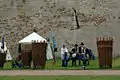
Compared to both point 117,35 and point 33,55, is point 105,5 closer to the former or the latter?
point 117,35

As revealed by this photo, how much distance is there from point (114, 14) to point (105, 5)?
3.12 feet

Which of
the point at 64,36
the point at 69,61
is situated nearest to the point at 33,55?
the point at 69,61

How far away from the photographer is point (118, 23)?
3528 cm

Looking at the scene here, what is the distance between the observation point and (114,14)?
35.2m

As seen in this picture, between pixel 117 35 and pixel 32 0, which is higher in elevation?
pixel 32 0

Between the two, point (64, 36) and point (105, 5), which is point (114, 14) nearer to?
point (105, 5)

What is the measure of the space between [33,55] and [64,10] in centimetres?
1379

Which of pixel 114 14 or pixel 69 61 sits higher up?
pixel 114 14
